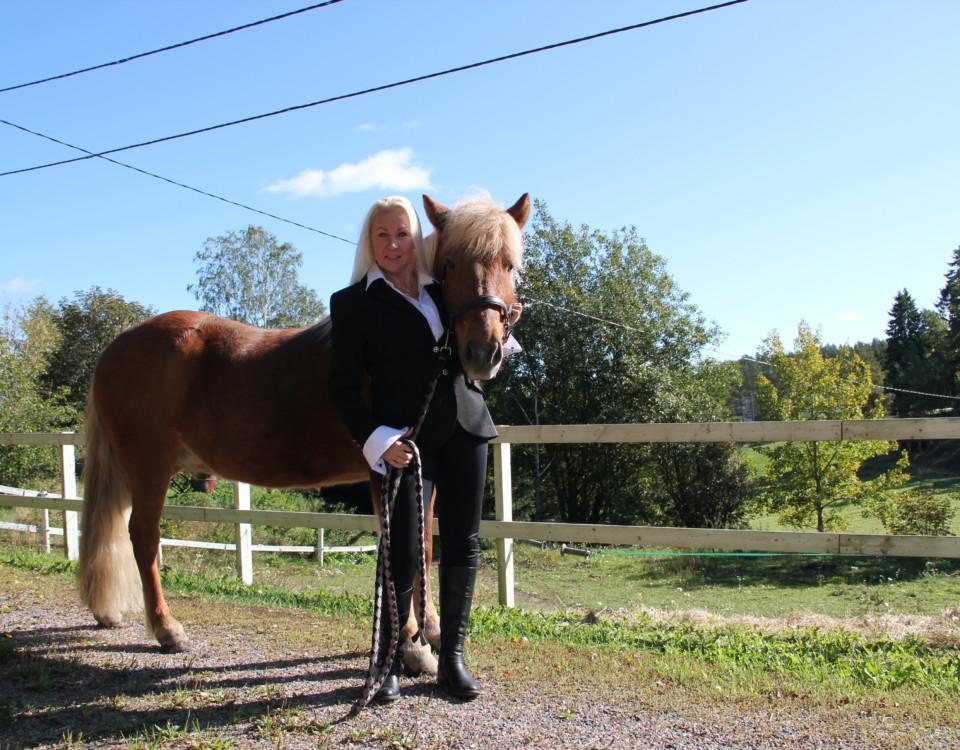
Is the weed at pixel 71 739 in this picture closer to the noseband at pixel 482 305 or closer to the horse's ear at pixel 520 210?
the noseband at pixel 482 305

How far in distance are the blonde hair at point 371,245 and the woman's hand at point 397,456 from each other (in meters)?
0.75

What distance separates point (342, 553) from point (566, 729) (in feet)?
45.4

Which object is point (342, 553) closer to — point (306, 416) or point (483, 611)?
point (483, 611)

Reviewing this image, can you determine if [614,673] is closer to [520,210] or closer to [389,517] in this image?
[389,517]

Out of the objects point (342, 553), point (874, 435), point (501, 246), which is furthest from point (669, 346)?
point (501, 246)

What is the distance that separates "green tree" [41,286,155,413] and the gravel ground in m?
33.1

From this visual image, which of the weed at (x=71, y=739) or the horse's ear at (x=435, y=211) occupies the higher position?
the horse's ear at (x=435, y=211)

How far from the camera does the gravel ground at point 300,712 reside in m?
2.55

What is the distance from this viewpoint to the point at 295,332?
3934 millimetres

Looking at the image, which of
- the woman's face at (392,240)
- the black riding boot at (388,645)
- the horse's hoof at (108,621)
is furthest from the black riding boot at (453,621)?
the horse's hoof at (108,621)

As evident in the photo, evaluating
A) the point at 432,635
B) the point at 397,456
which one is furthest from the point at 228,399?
the point at 432,635

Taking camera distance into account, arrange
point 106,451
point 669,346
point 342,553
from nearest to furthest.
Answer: point 106,451 < point 342,553 < point 669,346

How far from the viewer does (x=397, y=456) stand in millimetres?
2699

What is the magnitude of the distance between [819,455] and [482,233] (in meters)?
26.8
